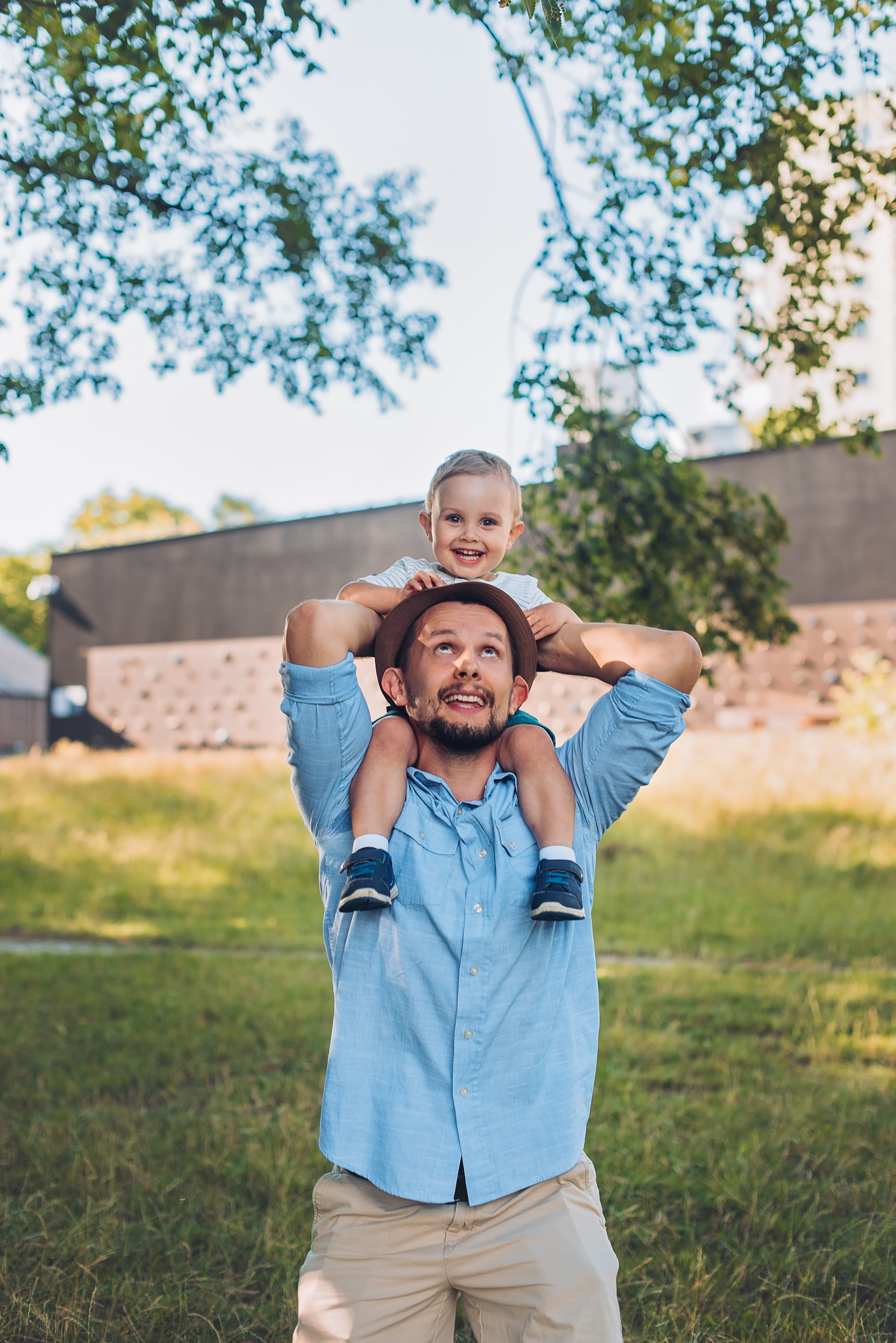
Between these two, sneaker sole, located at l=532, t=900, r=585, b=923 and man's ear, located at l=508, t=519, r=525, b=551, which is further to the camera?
man's ear, located at l=508, t=519, r=525, b=551

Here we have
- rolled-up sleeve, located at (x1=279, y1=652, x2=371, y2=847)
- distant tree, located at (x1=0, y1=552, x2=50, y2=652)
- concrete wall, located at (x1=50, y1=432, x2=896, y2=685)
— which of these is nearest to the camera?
rolled-up sleeve, located at (x1=279, y1=652, x2=371, y2=847)

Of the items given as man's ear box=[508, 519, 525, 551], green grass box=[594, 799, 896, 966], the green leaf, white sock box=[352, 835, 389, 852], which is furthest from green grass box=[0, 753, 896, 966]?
the green leaf

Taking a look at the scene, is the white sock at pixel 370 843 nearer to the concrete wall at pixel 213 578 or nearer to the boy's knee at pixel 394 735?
the boy's knee at pixel 394 735

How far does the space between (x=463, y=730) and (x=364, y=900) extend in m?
0.44

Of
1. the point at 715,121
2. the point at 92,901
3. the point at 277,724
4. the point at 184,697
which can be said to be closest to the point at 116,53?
the point at 715,121

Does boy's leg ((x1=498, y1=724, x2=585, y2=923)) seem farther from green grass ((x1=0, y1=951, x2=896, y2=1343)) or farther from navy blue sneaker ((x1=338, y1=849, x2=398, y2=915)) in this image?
green grass ((x1=0, y1=951, x2=896, y2=1343))

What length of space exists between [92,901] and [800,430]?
8.64m

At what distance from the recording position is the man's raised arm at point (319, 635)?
83.8 inches

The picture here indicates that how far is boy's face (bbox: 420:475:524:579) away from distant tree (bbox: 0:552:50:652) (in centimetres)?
5292

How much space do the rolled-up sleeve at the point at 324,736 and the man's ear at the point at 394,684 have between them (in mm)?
117

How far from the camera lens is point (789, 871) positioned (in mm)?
10625

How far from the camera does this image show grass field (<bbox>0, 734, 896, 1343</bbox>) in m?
3.30

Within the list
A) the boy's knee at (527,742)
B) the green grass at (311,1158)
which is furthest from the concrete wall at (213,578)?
the boy's knee at (527,742)

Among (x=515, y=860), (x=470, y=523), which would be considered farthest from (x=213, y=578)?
(x=515, y=860)
